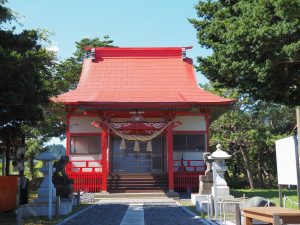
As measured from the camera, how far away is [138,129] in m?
20.7

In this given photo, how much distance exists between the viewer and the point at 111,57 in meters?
26.1

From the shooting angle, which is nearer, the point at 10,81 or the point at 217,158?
the point at 10,81

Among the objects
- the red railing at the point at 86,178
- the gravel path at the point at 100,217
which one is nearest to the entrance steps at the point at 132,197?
the red railing at the point at 86,178

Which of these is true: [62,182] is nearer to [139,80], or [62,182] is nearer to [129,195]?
[129,195]

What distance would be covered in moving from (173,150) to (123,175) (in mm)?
2953

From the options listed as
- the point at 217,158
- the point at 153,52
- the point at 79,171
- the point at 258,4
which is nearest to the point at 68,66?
the point at 153,52

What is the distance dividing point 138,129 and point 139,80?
428 centimetres

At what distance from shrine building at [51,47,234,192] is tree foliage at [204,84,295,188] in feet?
14.3

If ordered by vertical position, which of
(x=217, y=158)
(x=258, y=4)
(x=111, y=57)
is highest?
(x=111, y=57)

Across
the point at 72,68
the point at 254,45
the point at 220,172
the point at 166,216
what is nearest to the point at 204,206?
the point at 166,216

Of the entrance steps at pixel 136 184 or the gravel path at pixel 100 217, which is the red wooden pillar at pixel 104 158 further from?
the gravel path at pixel 100 217

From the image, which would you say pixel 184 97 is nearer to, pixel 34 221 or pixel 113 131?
pixel 113 131

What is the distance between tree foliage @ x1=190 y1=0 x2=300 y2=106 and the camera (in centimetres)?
819

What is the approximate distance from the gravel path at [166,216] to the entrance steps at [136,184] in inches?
192
